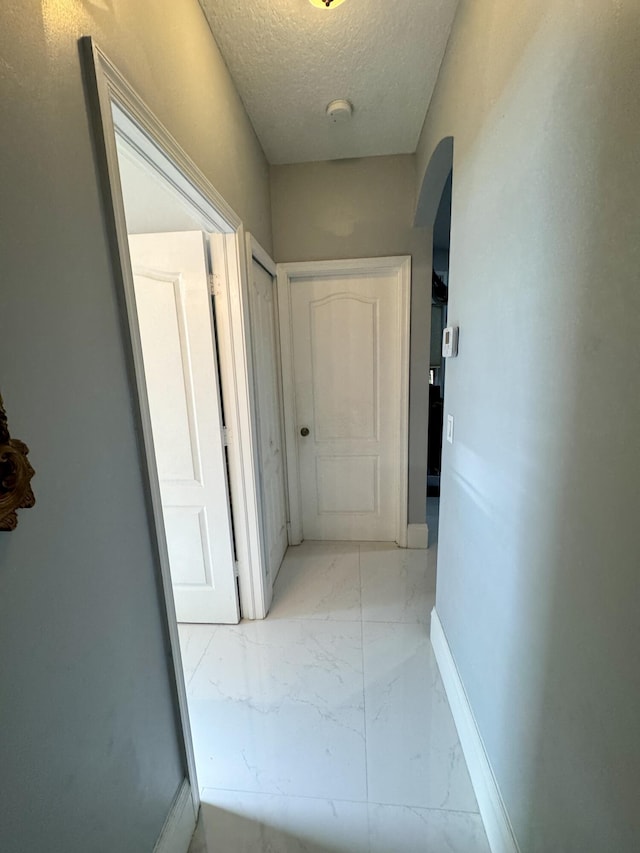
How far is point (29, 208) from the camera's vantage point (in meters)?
0.60

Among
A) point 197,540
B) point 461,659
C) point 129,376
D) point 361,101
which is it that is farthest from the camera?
point 197,540

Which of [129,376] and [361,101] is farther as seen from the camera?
[361,101]

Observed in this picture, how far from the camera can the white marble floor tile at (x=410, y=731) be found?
1191 millimetres

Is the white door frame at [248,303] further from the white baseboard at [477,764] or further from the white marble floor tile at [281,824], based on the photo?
the white baseboard at [477,764]

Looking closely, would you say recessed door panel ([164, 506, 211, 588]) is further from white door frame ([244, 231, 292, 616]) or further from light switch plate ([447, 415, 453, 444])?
light switch plate ([447, 415, 453, 444])

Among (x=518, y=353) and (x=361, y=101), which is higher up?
(x=361, y=101)

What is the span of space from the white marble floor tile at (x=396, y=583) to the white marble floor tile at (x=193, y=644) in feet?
2.91

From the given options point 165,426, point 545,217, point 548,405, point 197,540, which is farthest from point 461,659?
point 165,426

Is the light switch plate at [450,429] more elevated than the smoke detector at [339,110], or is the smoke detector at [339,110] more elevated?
the smoke detector at [339,110]

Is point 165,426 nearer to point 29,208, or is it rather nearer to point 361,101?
point 29,208

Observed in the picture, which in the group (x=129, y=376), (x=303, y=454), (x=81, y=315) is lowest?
(x=303, y=454)

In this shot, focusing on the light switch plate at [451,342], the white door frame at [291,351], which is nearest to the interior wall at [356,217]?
the white door frame at [291,351]

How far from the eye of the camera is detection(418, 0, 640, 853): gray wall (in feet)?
1.93

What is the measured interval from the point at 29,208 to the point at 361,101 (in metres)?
1.89
